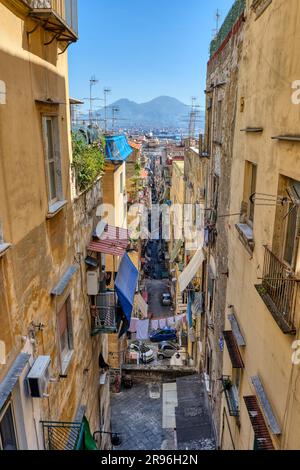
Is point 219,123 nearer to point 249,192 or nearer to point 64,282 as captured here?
point 249,192

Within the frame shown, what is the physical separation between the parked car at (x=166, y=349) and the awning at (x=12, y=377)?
21592 millimetres

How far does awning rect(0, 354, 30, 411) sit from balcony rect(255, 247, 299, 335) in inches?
139

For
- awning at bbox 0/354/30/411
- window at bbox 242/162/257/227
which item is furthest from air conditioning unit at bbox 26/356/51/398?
window at bbox 242/162/257/227

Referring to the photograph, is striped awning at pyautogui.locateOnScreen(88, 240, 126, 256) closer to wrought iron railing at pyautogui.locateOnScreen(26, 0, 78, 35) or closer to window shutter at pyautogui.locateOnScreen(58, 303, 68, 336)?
window shutter at pyautogui.locateOnScreen(58, 303, 68, 336)

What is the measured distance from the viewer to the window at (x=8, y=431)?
15.7ft

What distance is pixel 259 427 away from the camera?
561 centimetres

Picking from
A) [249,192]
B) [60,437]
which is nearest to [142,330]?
[60,437]

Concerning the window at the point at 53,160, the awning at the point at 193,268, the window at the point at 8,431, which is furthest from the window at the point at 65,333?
the awning at the point at 193,268

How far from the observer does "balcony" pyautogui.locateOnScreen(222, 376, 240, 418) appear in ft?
25.5

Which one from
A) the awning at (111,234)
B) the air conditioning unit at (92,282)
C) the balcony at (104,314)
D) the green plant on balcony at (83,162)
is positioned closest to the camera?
the green plant on balcony at (83,162)

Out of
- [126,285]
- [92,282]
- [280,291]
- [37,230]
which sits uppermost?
[37,230]

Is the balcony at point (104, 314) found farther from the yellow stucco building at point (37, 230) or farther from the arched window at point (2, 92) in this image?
the arched window at point (2, 92)

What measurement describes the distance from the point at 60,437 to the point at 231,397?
13.5ft
